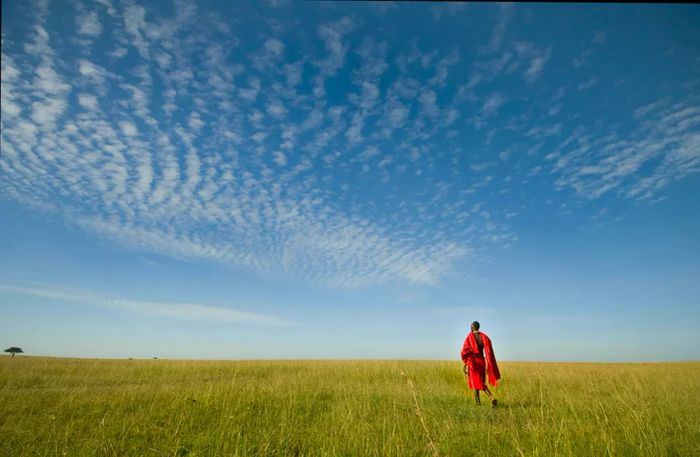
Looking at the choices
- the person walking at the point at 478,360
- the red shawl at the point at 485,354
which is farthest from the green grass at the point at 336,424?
the red shawl at the point at 485,354

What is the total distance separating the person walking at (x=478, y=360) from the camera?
989cm

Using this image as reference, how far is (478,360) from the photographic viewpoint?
10.1 metres

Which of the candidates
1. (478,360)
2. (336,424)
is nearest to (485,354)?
(478,360)

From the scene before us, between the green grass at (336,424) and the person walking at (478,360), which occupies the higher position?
the person walking at (478,360)

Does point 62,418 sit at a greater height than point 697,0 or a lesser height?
lesser

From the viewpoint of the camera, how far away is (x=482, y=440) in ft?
18.5

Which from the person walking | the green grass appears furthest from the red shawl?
the green grass

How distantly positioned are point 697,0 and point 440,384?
1440cm

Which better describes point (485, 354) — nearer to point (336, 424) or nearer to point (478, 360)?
point (478, 360)

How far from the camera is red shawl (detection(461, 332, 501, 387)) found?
32.4 ft

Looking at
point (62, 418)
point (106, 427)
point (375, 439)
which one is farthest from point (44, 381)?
point (375, 439)

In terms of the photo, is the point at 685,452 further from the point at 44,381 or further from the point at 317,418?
the point at 44,381

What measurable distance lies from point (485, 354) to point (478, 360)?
275 millimetres

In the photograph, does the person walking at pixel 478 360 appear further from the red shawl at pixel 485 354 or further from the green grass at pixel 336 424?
the green grass at pixel 336 424
